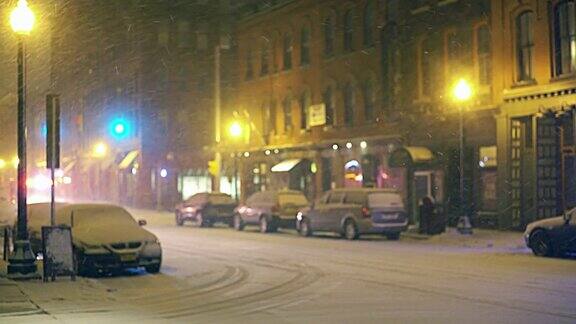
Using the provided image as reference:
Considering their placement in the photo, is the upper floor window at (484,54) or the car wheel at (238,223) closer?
the upper floor window at (484,54)

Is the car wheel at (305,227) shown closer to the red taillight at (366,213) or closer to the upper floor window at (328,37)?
the red taillight at (366,213)

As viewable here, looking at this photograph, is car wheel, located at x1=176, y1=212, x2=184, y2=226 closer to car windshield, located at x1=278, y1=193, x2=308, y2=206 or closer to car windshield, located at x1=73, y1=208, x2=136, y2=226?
car windshield, located at x1=278, y1=193, x2=308, y2=206

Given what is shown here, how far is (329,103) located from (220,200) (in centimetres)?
782

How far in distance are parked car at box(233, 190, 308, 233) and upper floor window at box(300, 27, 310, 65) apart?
11842 mm

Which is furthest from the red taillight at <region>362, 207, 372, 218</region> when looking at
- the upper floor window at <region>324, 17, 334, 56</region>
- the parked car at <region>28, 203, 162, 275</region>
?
the upper floor window at <region>324, 17, 334, 56</region>

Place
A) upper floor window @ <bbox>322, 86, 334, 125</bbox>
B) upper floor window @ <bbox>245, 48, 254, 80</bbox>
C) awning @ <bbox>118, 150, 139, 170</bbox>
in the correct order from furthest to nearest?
awning @ <bbox>118, 150, 139, 170</bbox>
upper floor window @ <bbox>245, 48, 254, 80</bbox>
upper floor window @ <bbox>322, 86, 334, 125</bbox>

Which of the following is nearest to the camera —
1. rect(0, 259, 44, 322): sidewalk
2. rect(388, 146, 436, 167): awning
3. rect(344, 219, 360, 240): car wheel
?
rect(0, 259, 44, 322): sidewalk

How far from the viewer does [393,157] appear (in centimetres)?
3359

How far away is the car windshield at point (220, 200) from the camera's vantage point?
3794cm

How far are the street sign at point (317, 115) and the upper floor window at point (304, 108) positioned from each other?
1.16m

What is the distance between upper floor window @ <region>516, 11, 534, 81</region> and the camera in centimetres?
2897

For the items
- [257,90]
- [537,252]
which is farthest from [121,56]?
[537,252]

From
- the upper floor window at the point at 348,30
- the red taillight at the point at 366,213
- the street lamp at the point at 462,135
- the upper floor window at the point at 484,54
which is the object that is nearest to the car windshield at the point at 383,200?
the red taillight at the point at 366,213

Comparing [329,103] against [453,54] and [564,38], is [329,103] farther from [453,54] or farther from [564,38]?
[564,38]
